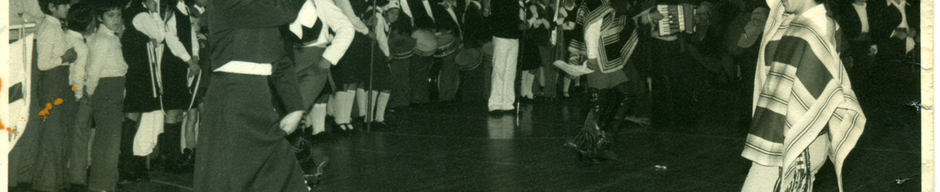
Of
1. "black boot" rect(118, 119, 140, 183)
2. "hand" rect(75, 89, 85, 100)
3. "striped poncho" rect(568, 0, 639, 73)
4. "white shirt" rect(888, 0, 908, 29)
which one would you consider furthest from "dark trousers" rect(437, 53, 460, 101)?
"hand" rect(75, 89, 85, 100)

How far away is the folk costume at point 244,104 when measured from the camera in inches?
200

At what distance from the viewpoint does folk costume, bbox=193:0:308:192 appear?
16.6ft

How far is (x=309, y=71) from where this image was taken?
6.68 m

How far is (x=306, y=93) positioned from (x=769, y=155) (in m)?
3.15

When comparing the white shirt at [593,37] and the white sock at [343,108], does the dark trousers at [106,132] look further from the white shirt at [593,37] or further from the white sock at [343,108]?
the white sock at [343,108]

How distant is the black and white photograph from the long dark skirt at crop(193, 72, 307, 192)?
0.01 metres

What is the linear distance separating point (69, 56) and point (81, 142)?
1.99ft

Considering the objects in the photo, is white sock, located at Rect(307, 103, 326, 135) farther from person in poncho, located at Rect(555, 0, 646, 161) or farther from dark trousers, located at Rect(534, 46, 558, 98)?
dark trousers, located at Rect(534, 46, 558, 98)

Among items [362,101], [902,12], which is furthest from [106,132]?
[902,12]

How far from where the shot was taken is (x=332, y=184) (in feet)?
23.4

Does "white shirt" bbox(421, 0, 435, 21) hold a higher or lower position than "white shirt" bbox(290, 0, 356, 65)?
higher

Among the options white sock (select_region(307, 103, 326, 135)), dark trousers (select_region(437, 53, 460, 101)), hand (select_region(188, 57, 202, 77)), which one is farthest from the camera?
dark trousers (select_region(437, 53, 460, 101))

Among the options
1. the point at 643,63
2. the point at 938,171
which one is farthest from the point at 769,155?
the point at 643,63

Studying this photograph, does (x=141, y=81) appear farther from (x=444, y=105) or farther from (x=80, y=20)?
(x=444, y=105)
